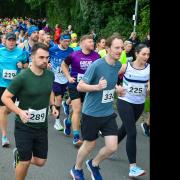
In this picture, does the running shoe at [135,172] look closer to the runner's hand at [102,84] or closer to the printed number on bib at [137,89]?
the printed number on bib at [137,89]

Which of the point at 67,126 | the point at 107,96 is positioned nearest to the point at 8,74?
the point at 67,126

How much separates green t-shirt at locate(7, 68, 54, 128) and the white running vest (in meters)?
1.41

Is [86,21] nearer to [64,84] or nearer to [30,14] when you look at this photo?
[64,84]

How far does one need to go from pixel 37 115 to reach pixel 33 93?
0.80 ft

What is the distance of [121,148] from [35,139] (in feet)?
9.17

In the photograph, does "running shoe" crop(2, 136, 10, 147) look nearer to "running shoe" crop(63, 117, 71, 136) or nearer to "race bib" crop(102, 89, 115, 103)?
"running shoe" crop(63, 117, 71, 136)

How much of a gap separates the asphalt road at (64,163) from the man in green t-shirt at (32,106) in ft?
3.57

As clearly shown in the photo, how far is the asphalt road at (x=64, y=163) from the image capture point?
17.4ft

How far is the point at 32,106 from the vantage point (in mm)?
4148

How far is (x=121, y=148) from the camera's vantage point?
673 cm

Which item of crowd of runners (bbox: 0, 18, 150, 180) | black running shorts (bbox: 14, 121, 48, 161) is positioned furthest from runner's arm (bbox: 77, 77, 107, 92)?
black running shorts (bbox: 14, 121, 48, 161)

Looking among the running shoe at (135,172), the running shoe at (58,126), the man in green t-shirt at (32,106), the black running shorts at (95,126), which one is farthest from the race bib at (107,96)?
the running shoe at (58,126)
